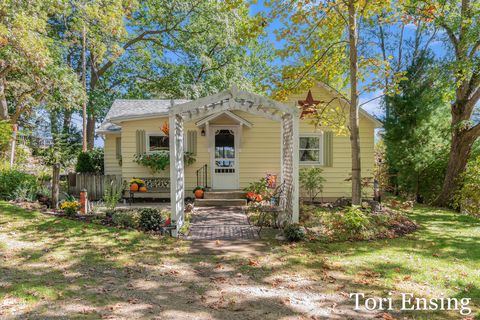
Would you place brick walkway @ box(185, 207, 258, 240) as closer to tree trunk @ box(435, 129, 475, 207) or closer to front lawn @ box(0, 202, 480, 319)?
front lawn @ box(0, 202, 480, 319)

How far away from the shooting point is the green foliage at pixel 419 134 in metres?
12.6

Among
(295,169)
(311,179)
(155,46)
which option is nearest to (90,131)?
(155,46)

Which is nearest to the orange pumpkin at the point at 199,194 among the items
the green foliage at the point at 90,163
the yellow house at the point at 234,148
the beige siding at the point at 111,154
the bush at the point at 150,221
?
the yellow house at the point at 234,148

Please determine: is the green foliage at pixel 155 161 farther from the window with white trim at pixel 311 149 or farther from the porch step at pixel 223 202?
the window with white trim at pixel 311 149

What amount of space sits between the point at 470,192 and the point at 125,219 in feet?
35.2

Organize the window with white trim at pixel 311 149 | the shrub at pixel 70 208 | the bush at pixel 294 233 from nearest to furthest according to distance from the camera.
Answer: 1. the bush at pixel 294 233
2. the shrub at pixel 70 208
3. the window with white trim at pixel 311 149

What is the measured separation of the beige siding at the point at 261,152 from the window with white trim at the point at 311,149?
0.34 metres

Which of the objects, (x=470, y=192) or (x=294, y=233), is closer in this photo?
(x=294, y=233)

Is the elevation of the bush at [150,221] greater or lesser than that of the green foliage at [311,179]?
lesser

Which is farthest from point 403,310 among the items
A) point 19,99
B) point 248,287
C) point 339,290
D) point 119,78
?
point 119,78

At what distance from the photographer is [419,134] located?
1284 cm

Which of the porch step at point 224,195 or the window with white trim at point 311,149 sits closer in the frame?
the porch step at point 224,195

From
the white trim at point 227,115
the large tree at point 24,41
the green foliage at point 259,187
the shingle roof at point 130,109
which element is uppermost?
the large tree at point 24,41

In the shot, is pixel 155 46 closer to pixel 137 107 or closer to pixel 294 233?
pixel 137 107
